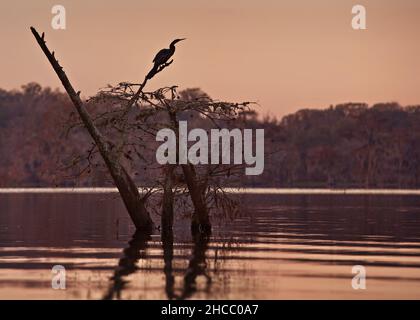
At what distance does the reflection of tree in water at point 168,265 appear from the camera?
1875 centimetres

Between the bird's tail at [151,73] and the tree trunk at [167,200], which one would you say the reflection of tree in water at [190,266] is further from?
the bird's tail at [151,73]

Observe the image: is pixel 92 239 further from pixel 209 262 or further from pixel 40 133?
pixel 40 133

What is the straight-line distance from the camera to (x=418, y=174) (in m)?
154

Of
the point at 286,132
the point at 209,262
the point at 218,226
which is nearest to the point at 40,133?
the point at 286,132

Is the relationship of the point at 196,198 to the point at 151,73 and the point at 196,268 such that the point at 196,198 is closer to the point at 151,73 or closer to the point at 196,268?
the point at 151,73

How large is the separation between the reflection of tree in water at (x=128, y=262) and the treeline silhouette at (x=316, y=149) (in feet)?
356

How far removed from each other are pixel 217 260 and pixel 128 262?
1.82m

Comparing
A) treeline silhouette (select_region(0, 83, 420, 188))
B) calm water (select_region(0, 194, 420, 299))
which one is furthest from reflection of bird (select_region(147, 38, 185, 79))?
treeline silhouette (select_region(0, 83, 420, 188))

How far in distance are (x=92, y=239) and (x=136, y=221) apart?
313cm

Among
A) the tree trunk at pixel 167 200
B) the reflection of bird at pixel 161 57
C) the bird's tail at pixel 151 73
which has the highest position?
the reflection of bird at pixel 161 57

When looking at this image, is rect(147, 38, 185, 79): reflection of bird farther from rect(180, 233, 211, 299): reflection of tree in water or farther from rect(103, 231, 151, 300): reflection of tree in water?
rect(180, 233, 211, 299): reflection of tree in water

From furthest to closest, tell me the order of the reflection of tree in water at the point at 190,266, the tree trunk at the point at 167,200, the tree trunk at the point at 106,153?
the tree trunk at the point at 106,153, the tree trunk at the point at 167,200, the reflection of tree in water at the point at 190,266

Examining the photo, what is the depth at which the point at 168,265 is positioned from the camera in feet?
75.1

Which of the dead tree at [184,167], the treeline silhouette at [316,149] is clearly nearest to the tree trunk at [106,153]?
the dead tree at [184,167]
